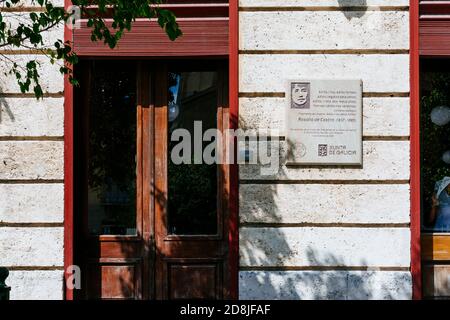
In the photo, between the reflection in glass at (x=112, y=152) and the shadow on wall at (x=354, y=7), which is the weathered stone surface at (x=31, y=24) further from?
the shadow on wall at (x=354, y=7)

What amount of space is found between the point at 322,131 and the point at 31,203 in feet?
10.7

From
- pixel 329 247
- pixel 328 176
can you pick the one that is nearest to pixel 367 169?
pixel 328 176

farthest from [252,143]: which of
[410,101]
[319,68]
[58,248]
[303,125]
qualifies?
[58,248]

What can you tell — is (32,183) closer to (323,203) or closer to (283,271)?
(283,271)

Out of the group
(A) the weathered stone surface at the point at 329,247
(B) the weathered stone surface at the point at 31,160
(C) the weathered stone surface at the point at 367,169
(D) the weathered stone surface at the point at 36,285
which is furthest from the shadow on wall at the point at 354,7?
(D) the weathered stone surface at the point at 36,285

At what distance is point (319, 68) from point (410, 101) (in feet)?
3.43

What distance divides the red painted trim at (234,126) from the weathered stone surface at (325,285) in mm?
102

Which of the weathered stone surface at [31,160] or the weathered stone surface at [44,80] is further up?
the weathered stone surface at [44,80]

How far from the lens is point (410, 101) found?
8.18 m

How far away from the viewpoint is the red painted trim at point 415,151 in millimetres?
8062

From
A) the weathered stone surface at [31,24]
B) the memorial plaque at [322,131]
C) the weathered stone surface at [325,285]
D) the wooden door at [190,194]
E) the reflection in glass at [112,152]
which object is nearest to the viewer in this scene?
the weathered stone surface at [325,285]

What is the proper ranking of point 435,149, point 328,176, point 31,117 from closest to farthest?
point 328,176 < point 31,117 < point 435,149

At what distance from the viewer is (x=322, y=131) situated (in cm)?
816
